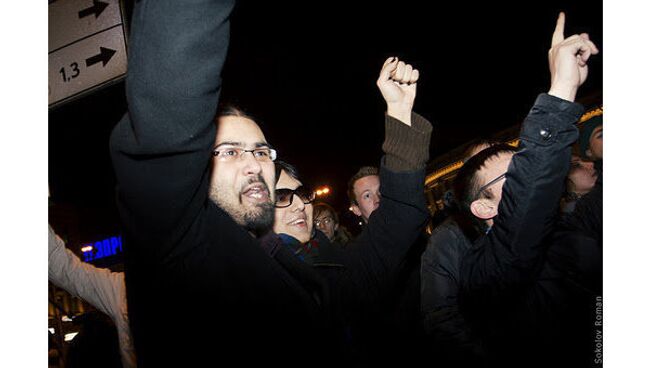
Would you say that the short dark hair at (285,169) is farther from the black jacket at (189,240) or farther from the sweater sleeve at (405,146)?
the black jacket at (189,240)

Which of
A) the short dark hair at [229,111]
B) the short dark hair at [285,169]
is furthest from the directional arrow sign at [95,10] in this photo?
the short dark hair at [285,169]

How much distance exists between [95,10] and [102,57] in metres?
0.25

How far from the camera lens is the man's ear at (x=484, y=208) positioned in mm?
2363

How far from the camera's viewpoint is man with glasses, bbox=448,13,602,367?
1717mm

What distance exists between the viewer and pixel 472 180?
2459 mm

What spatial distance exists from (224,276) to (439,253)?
Result: 1.56 metres

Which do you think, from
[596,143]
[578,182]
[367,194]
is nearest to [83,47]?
[596,143]

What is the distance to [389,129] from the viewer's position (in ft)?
6.53

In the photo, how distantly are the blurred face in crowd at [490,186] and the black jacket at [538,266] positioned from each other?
0.25m

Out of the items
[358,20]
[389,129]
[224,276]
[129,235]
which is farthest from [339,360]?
[358,20]

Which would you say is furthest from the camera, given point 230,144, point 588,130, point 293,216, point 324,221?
point 324,221

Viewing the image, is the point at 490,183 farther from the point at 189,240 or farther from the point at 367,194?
the point at 367,194

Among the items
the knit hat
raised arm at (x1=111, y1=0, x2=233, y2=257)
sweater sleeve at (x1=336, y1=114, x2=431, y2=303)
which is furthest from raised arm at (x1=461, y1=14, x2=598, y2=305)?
raised arm at (x1=111, y1=0, x2=233, y2=257)

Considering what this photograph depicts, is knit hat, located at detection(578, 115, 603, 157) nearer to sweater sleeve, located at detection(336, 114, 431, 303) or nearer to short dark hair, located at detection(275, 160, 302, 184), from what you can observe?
sweater sleeve, located at detection(336, 114, 431, 303)
